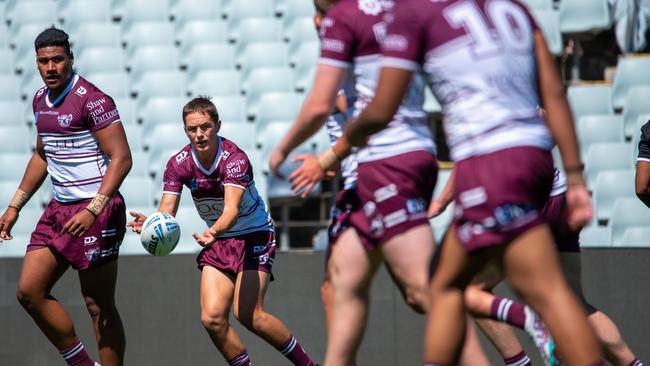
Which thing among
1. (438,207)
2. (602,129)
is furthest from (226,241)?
(602,129)

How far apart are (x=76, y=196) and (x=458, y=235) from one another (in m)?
3.26

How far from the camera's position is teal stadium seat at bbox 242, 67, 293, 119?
1067 centimetres

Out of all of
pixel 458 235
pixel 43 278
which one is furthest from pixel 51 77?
pixel 458 235

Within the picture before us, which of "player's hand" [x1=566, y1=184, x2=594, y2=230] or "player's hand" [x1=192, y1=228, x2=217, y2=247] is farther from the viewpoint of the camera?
"player's hand" [x1=192, y1=228, x2=217, y2=247]

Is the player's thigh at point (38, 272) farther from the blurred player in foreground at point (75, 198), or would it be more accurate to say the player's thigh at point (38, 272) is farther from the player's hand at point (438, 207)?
the player's hand at point (438, 207)

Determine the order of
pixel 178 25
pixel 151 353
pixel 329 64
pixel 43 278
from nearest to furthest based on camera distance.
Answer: pixel 329 64, pixel 43 278, pixel 151 353, pixel 178 25

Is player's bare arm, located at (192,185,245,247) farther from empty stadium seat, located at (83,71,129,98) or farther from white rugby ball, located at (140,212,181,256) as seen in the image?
empty stadium seat, located at (83,71,129,98)

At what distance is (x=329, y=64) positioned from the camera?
4137mm

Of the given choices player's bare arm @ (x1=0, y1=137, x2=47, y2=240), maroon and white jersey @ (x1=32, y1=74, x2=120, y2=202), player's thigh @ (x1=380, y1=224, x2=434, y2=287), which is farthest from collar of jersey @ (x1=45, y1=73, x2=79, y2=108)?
player's thigh @ (x1=380, y1=224, x2=434, y2=287)

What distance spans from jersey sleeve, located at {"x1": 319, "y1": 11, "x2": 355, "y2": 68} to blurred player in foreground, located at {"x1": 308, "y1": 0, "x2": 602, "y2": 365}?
19.9 inches

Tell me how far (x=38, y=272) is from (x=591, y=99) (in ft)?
18.6

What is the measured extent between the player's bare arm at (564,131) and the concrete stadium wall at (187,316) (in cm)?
409

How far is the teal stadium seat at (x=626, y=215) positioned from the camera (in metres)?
8.70

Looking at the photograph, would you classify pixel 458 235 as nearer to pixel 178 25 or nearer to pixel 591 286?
pixel 591 286
